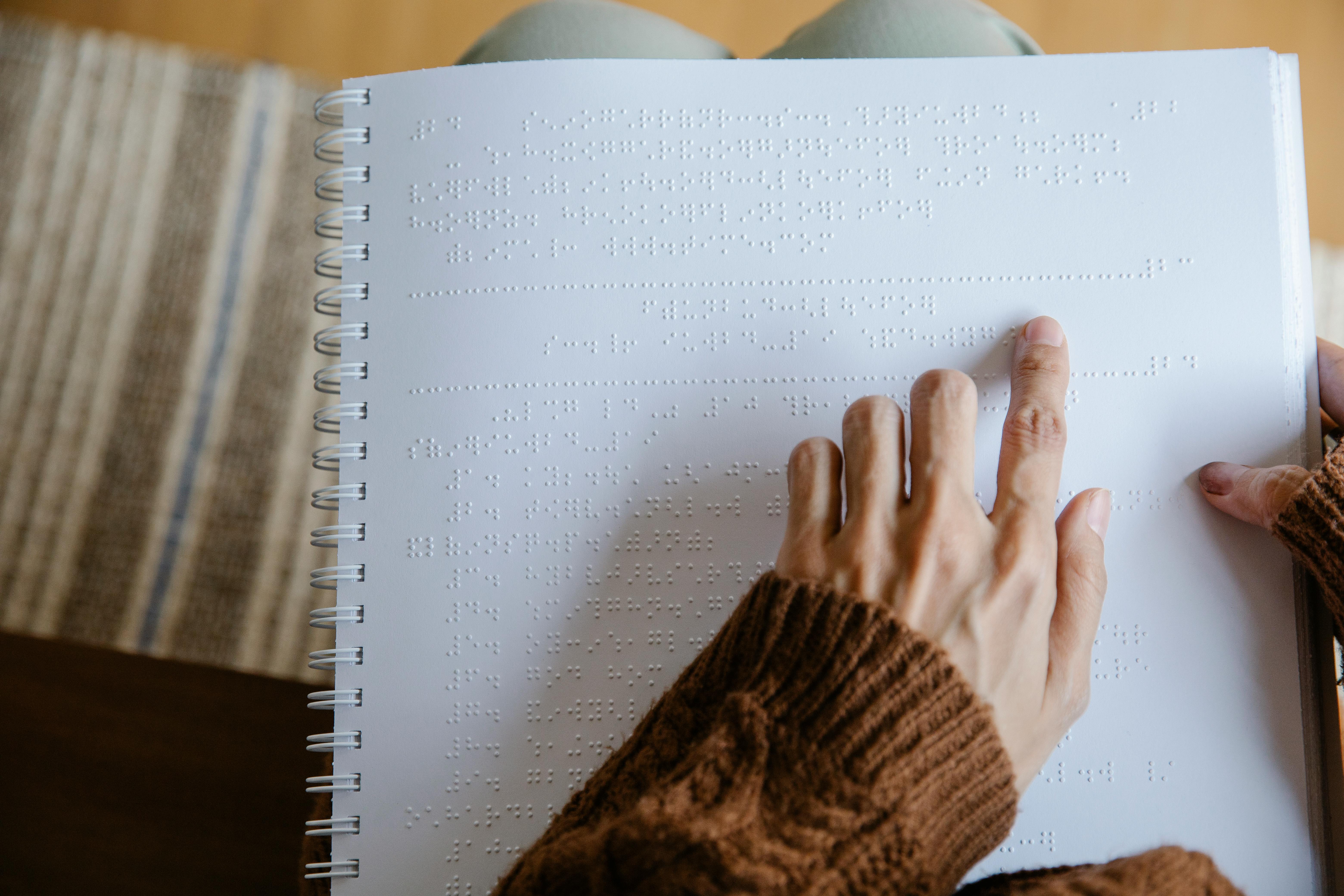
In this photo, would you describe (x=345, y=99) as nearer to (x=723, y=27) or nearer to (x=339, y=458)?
(x=339, y=458)

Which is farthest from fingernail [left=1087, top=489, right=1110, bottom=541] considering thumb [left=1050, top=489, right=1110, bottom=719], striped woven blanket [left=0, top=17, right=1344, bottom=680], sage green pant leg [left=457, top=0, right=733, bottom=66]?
striped woven blanket [left=0, top=17, right=1344, bottom=680]

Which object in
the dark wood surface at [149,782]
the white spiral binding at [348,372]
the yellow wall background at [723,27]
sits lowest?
the dark wood surface at [149,782]

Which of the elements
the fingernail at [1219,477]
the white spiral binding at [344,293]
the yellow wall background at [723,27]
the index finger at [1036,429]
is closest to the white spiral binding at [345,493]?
the white spiral binding at [344,293]

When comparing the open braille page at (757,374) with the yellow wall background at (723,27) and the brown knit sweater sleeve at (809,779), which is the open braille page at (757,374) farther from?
the yellow wall background at (723,27)

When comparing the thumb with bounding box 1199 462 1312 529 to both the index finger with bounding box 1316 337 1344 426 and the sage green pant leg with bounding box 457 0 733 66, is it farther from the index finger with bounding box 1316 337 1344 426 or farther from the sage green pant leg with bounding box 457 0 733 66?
the sage green pant leg with bounding box 457 0 733 66

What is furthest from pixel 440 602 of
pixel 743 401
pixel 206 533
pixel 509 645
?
pixel 206 533

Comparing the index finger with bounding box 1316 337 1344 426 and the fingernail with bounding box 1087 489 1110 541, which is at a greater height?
the index finger with bounding box 1316 337 1344 426

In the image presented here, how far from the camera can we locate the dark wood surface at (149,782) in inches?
28.5

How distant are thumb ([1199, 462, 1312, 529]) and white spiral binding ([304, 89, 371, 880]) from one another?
520 millimetres

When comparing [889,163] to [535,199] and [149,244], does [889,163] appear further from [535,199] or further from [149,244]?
[149,244]

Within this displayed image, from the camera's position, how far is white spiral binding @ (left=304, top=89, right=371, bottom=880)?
1.60 ft

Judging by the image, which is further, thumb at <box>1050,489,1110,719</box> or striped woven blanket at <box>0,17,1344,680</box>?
striped woven blanket at <box>0,17,1344,680</box>

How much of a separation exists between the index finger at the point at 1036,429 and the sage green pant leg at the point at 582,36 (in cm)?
34

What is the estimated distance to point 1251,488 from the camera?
471 millimetres
